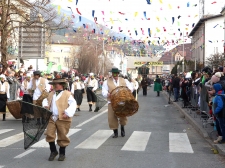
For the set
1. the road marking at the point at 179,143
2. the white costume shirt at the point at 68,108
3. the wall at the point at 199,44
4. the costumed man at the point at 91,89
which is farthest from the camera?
the wall at the point at 199,44

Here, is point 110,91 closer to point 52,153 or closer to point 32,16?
point 52,153

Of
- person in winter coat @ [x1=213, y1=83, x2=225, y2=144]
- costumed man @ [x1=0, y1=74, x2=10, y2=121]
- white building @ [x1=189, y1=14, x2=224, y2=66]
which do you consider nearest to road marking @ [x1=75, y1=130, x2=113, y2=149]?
person in winter coat @ [x1=213, y1=83, x2=225, y2=144]

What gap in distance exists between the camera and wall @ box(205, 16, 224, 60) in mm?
62506

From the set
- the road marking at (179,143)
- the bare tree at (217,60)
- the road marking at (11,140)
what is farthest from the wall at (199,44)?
the road marking at (11,140)

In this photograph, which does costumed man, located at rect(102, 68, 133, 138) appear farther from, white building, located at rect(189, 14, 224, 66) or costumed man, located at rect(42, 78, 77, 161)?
white building, located at rect(189, 14, 224, 66)

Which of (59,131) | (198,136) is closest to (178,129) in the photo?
(198,136)

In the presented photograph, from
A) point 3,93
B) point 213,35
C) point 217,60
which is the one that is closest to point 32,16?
point 3,93

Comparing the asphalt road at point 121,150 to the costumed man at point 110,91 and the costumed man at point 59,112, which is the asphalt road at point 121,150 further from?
the costumed man at point 59,112

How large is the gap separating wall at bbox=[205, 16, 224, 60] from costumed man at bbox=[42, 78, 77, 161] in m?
55.3

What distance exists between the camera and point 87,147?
34.2 ft

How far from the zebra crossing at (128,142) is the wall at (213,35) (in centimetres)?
5089

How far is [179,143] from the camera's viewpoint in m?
11.3

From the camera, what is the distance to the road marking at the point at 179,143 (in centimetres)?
1025

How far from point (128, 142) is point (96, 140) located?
886mm
